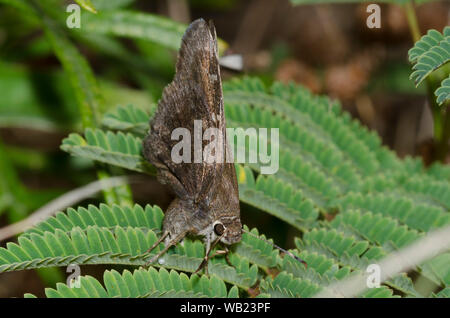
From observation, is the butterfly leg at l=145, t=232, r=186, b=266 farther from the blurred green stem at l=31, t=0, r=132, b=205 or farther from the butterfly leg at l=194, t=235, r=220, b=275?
the blurred green stem at l=31, t=0, r=132, b=205

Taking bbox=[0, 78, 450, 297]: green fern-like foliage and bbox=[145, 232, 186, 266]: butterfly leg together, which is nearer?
bbox=[0, 78, 450, 297]: green fern-like foliage

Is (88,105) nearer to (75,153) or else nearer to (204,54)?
(75,153)

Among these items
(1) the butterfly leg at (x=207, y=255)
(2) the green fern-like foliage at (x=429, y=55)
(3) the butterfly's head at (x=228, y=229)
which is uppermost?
(2) the green fern-like foliage at (x=429, y=55)

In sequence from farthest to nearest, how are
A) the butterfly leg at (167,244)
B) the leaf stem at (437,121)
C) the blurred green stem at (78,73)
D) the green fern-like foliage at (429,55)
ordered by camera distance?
1. the leaf stem at (437,121)
2. the blurred green stem at (78,73)
3. the butterfly leg at (167,244)
4. the green fern-like foliage at (429,55)

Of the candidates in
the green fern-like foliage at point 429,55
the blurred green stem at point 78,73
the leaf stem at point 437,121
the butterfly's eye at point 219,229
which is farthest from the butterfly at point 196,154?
the leaf stem at point 437,121

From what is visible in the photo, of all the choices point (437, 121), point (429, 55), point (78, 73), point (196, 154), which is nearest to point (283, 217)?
point (196, 154)

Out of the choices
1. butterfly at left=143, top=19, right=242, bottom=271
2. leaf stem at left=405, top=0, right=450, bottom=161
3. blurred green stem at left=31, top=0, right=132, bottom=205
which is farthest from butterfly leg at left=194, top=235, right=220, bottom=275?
leaf stem at left=405, top=0, right=450, bottom=161

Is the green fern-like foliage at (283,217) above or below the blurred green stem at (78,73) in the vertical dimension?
below

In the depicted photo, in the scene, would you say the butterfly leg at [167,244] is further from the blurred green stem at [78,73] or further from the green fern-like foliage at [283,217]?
the blurred green stem at [78,73]

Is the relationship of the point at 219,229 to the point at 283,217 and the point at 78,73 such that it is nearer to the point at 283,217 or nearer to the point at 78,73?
the point at 283,217
